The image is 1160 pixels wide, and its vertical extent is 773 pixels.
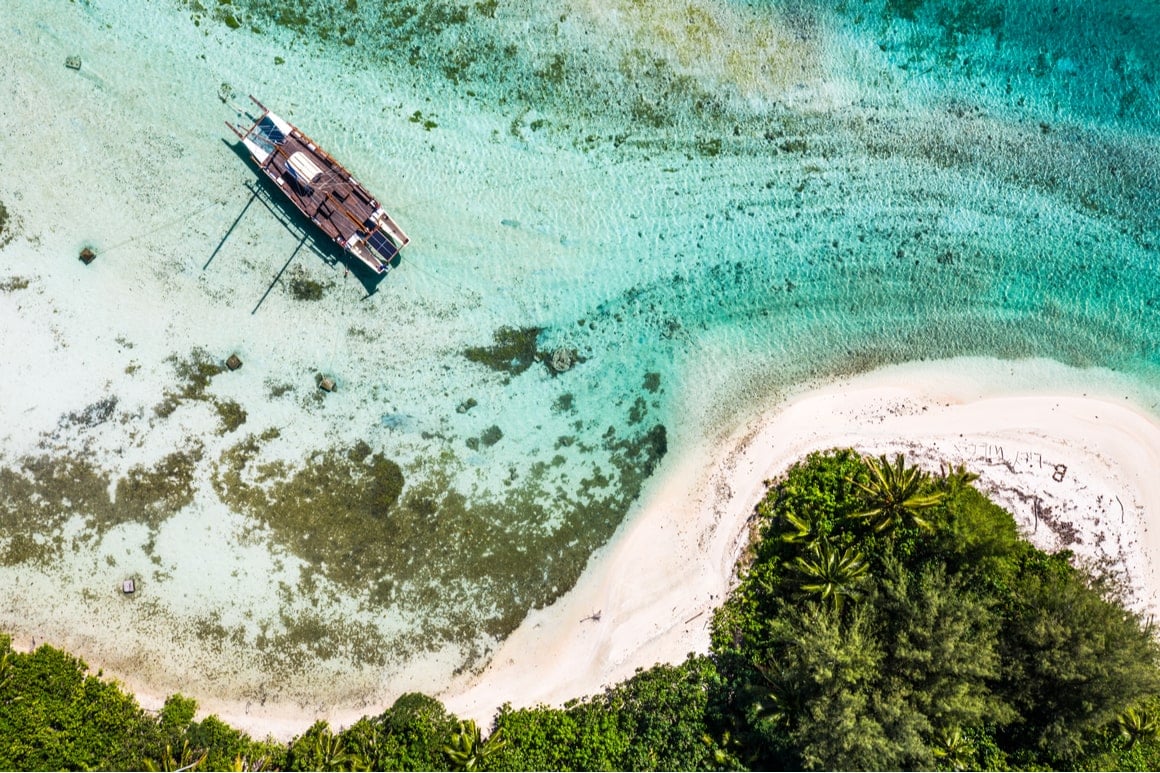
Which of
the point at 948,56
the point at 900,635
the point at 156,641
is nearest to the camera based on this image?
the point at 900,635

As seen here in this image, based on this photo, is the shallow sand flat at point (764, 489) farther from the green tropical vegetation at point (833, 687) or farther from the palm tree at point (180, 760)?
the palm tree at point (180, 760)

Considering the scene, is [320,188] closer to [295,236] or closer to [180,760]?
[295,236]

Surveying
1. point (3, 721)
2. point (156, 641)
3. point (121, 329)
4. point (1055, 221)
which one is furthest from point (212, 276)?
point (1055, 221)

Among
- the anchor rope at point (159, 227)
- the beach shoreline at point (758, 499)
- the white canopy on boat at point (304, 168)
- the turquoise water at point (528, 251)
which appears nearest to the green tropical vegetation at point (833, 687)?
the beach shoreline at point (758, 499)

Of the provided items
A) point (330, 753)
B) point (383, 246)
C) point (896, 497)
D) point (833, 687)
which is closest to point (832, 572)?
point (896, 497)

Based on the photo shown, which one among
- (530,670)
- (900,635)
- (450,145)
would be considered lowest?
(530,670)

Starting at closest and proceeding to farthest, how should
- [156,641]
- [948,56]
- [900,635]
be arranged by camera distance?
[900,635] → [156,641] → [948,56]

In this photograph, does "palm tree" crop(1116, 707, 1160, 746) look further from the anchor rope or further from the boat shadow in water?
the anchor rope

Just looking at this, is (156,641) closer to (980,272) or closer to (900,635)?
(900,635)
